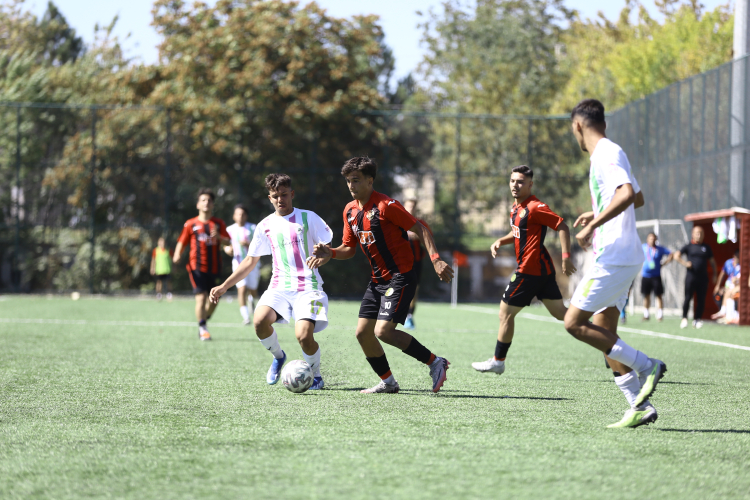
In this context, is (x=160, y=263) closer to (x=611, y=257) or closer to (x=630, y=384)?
(x=630, y=384)

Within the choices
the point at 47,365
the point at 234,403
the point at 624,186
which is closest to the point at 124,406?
the point at 234,403

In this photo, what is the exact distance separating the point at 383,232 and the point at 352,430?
1.90m

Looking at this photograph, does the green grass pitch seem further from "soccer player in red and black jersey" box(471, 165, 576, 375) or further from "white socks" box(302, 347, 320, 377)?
"soccer player in red and black jersey" box(471, 165, 576, 375)

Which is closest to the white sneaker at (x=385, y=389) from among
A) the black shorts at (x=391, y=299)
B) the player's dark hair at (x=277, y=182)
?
the black shorts at (x=391, y=299)

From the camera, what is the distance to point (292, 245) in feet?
24.1

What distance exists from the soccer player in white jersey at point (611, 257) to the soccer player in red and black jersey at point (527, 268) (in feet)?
8.50

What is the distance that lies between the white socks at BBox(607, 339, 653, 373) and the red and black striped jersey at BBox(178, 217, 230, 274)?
777 cm

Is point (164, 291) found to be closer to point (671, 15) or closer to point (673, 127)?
point (673, 127)

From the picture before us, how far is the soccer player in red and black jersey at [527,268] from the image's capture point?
822 centimetres

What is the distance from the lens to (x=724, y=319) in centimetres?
1859

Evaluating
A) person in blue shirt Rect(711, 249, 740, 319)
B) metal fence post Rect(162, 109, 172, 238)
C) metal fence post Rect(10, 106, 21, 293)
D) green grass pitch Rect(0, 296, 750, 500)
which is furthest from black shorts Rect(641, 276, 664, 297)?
metal fence post Rect(10, 106, 21, 293)

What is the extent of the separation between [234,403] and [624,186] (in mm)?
3278

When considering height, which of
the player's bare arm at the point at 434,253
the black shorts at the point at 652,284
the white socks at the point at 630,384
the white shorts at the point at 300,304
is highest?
the player's bare arm at the point at 434,253

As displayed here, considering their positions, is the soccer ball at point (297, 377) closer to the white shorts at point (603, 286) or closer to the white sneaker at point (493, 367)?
the white sneaker at point (493, 367)
